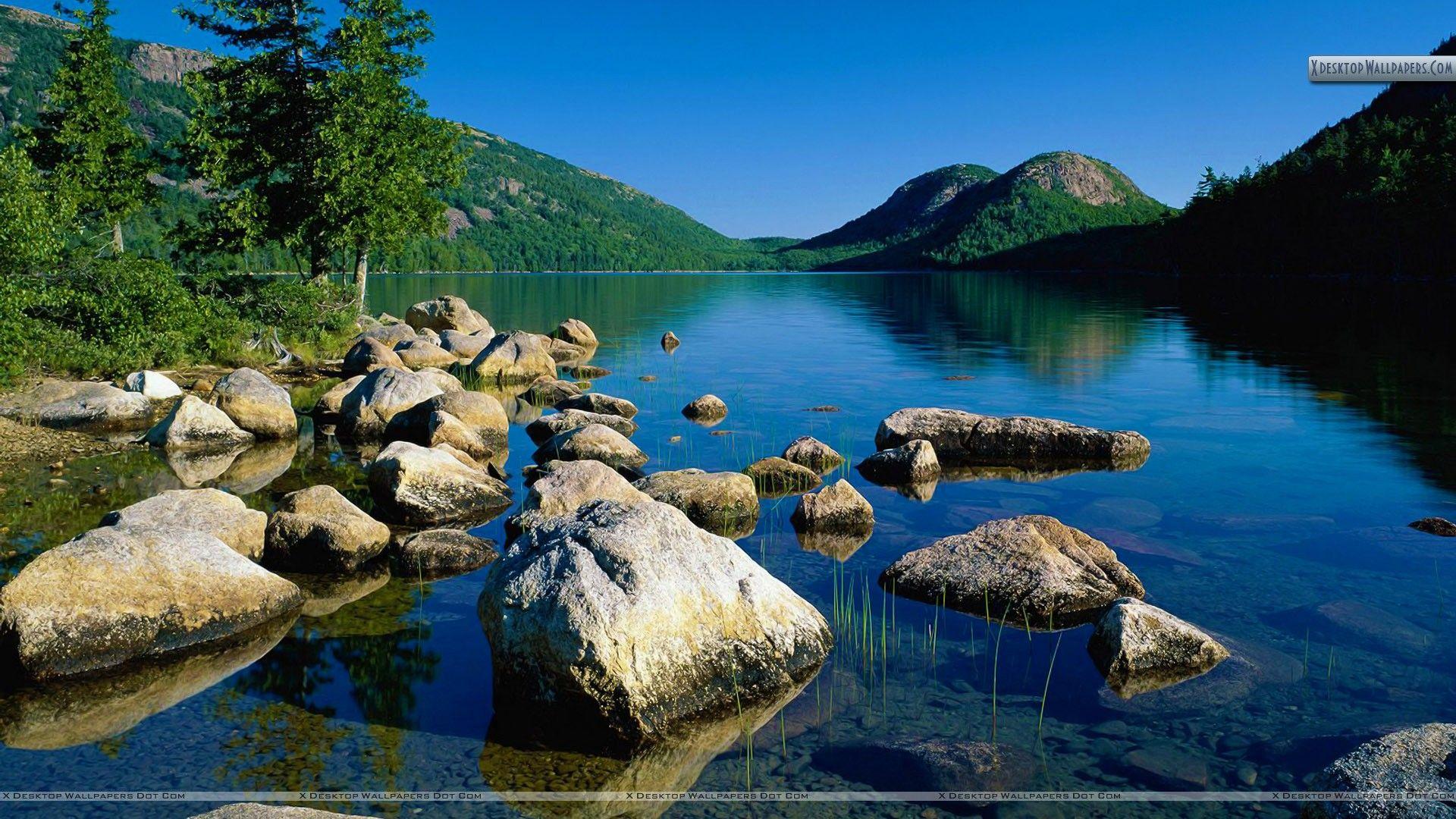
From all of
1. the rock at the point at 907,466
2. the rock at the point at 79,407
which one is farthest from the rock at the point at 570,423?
the rock at the point at 79,407

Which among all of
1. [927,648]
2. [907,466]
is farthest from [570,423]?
[927,648]

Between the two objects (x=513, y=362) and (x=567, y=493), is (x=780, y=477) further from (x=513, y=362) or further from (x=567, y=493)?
(x=513, y=362)

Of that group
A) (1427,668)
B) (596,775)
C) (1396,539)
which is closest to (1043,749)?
(596,775)

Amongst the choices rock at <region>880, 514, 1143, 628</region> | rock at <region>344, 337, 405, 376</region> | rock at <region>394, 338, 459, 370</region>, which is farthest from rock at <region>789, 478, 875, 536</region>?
rock at <region>394, 338, 459, 370</region>

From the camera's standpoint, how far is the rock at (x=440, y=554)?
11461 mm

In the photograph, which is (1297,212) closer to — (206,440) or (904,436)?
(904,436)

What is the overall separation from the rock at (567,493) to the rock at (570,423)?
617 cm

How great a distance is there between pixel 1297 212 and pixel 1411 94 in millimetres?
77115

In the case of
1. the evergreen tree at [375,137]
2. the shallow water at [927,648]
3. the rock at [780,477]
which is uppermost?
the evergreen tree at [375,137]

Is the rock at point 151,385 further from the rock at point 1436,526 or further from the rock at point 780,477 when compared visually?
the rock at point 1436,526

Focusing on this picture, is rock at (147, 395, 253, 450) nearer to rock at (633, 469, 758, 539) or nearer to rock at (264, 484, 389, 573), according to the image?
rock at (264, 484, 389, 573)

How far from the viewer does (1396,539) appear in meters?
13.0

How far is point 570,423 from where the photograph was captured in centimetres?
1998

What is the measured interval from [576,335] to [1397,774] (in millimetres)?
38737
